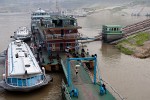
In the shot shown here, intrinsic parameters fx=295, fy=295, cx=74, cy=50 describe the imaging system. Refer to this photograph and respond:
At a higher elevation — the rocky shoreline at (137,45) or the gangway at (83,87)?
the rocky shoreline at (137,45)

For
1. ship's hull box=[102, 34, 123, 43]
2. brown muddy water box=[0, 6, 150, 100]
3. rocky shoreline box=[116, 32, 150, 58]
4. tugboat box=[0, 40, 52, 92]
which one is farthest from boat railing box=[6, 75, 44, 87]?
ship's hull box=[102, 34, 123, 43]

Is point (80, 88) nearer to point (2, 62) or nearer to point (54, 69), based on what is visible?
point (54, 69)

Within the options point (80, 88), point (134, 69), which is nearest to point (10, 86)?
point (80, 88)

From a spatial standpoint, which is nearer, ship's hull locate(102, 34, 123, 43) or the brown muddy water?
the brown muddy water

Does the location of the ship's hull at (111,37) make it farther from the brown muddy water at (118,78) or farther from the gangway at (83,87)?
the gangway at (83,87)

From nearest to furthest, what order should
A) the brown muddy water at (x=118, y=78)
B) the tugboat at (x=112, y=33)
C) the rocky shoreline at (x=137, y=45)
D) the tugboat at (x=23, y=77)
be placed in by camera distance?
the tugboat at (x=23, y=77) → the brown muddy water at (x=118, y=78) → the rocky shoreline at (x=137, y=45) → the tugboat at (x=112, y=33)

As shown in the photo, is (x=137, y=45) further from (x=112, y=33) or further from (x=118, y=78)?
(x=118, y=78)

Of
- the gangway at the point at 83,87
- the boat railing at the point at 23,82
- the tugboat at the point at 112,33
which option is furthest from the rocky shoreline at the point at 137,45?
the boat railing at the point at 23,82

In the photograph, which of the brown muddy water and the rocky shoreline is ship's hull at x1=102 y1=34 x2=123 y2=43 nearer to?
the rocky shoreline
